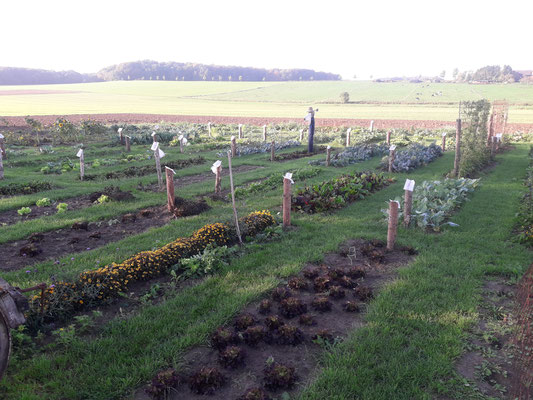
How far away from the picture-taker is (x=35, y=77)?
12762 cm

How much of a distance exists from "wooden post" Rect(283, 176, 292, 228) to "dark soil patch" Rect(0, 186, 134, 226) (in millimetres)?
5478

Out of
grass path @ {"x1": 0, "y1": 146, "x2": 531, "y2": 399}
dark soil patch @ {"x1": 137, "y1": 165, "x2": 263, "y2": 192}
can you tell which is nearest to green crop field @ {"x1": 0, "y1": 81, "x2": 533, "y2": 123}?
dark soil patch @ {"x1": 137, "y1": 165, "x2": 263, "y2": 192}

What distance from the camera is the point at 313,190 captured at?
12.6 meters

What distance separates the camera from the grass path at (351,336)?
4387 mm

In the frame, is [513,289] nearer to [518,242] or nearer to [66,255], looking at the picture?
[518,242]

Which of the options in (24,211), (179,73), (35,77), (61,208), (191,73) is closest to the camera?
(24,211)

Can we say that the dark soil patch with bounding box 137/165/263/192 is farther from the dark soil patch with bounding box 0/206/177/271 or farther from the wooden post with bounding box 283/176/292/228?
the wooden post with bounding box 283/176/292/228

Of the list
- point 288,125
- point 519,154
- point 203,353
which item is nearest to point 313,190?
point 203,353

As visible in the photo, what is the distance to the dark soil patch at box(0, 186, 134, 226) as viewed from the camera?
10852 millimetres

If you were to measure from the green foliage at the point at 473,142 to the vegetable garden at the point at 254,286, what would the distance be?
2.73 metres

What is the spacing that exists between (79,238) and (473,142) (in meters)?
17.7

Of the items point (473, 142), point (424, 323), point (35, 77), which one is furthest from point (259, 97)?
point (424, 323)

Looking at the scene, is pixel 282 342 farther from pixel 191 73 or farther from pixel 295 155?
pixel 191 73

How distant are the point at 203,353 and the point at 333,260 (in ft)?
12.2
